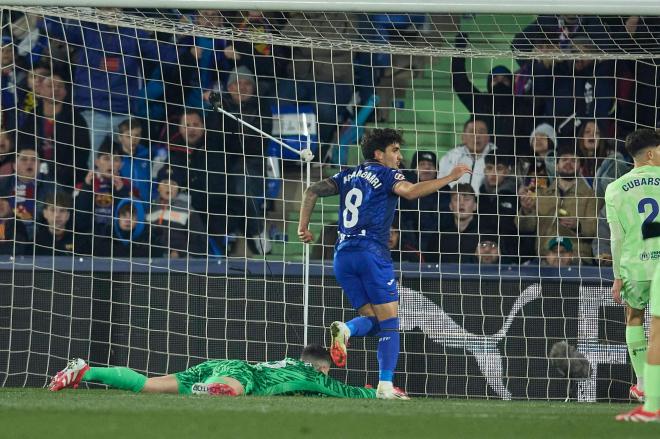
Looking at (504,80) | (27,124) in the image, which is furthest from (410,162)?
(27,124)

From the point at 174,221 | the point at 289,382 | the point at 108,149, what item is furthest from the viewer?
the point at 108,149

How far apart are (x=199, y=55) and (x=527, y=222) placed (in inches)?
142

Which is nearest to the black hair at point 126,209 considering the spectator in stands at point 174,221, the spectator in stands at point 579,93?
the spectator in stands at point 174,221

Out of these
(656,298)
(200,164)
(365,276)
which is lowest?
(656,298)

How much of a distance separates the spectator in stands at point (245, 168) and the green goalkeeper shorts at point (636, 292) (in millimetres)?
4027

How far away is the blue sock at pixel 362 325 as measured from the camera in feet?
27.8

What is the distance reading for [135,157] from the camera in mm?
11594

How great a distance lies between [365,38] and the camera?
10352 mm

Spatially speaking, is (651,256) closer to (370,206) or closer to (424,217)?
(370,206)

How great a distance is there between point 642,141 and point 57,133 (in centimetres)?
618

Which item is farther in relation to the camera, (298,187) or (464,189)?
(298,187)

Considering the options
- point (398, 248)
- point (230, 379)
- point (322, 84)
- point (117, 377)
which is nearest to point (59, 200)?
point (322, 84)

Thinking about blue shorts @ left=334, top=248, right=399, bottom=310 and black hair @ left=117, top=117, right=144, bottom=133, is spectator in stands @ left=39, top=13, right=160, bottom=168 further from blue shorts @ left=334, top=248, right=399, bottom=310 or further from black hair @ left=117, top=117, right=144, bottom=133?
blue shorts @ left=334, top=248, right=399, bottom=310

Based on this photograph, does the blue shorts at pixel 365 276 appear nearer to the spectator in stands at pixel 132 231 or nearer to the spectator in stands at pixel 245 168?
the spectator in stands at pixel 245 168
